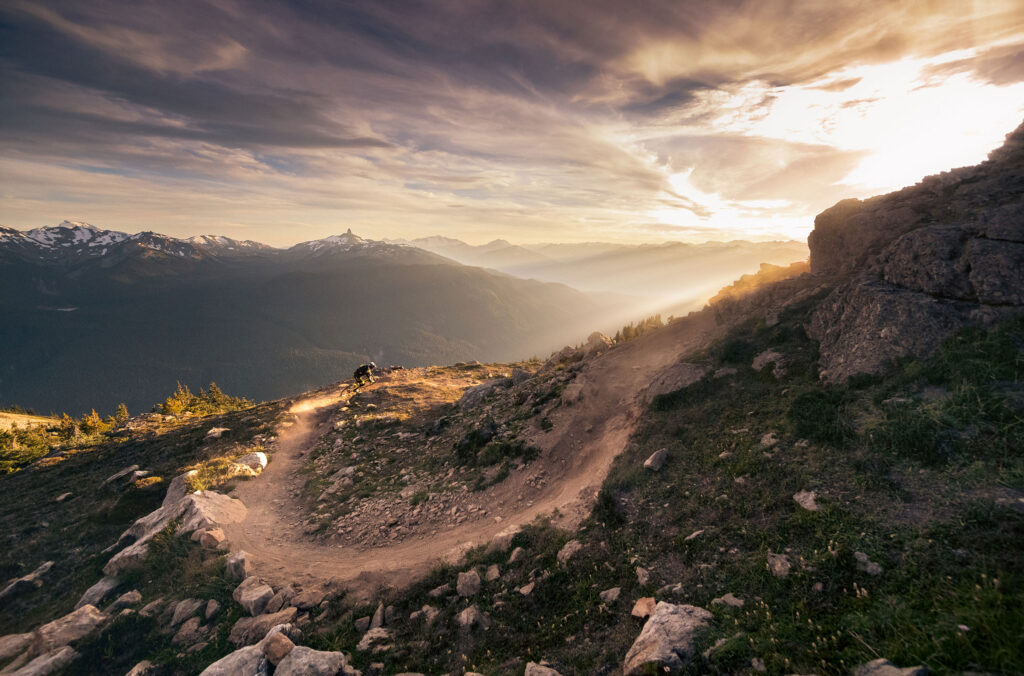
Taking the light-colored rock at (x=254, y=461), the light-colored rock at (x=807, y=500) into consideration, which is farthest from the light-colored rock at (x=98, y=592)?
the light-colored rock at (x=807, y=500)

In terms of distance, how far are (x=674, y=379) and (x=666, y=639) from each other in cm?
1254

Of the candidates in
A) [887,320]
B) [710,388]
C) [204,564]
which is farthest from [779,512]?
[204,564]

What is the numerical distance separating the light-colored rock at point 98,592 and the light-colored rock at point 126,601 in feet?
4.33

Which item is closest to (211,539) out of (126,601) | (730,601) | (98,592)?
(126,601)

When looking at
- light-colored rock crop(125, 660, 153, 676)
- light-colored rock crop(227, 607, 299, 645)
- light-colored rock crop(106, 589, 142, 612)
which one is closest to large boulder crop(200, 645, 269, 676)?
light-colored rock crop(227, 607, 299, 645)

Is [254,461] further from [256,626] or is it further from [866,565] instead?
[866,565]

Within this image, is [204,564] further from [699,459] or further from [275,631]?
[699,459]

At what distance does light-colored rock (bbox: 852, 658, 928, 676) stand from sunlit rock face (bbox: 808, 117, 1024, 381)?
34.6ft

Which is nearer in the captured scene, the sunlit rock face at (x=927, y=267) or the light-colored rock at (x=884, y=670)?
the light-colored rock at (x=884, y=670)

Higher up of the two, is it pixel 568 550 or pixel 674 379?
pixel 674 379

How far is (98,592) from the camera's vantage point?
562 inches

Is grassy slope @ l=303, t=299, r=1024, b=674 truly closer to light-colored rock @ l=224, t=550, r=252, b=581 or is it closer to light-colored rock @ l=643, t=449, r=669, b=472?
light-colored rock @ l=643, t=449, r=669, b=472

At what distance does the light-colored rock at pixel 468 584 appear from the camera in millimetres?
10664

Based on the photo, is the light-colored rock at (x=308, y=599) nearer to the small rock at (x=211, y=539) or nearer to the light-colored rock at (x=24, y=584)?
the small rock at (x=211, y=539)
